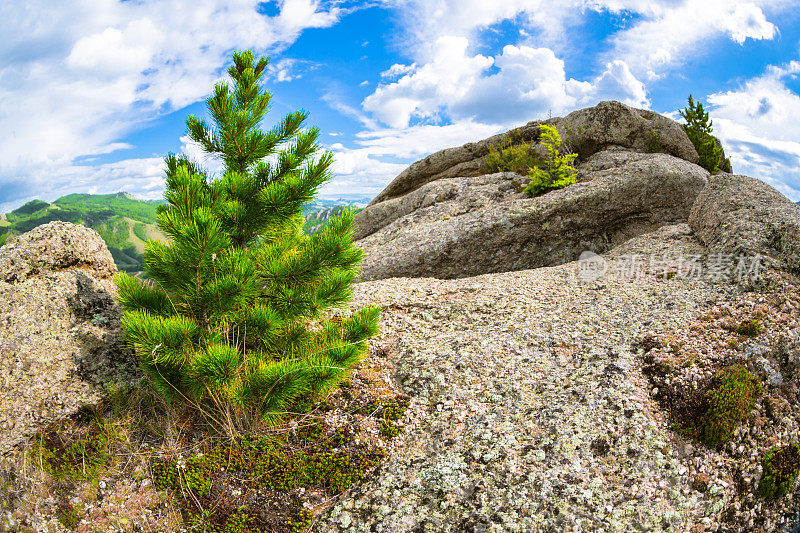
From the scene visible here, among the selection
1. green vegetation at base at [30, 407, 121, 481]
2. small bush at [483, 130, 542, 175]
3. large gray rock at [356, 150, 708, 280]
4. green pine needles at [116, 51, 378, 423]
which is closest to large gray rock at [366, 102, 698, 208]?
small bush at [483, 130, 542, 175]

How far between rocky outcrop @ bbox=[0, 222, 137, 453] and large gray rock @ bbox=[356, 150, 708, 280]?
878 cm

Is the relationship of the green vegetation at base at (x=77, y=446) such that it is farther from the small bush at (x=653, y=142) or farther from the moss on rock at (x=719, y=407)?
the small bush at (x=653, y=142)

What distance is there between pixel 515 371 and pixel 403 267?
24.2ft

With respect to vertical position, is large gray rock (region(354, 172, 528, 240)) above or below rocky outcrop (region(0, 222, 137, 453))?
above

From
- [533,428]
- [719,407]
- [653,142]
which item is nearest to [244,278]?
[533,428]

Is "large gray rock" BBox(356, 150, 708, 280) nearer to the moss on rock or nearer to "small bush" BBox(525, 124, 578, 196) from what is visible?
"small bush" BBox(525, 124, 578, 196)

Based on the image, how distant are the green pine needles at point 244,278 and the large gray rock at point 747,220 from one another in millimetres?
10683

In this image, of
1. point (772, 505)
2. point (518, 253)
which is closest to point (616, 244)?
point (518, 253)

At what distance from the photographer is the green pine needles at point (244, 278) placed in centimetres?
546

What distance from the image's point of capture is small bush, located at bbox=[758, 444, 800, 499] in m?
5.98

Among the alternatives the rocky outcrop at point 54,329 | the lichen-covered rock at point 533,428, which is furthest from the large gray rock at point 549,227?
the rocky outcrop at point 54,329

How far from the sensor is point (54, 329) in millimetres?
7289

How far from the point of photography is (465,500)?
5695 millimetres

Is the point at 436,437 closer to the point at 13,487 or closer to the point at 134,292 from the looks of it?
the point at 134,292
